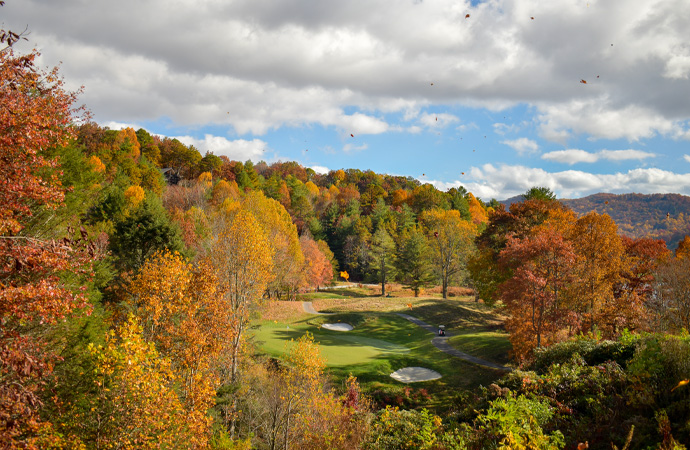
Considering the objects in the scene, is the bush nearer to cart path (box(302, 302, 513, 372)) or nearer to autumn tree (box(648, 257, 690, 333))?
cart path (box(302, 302, 513, 372))

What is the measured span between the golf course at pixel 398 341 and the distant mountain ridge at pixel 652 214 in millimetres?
85965

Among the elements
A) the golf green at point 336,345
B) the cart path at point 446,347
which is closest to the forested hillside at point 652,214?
the cart path at point 446,347

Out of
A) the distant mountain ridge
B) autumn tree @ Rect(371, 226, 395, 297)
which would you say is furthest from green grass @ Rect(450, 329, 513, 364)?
the distant mountain ridge

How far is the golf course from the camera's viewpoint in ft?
78.0

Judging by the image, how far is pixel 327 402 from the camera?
16.6m

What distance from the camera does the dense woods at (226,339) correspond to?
23.9 feet

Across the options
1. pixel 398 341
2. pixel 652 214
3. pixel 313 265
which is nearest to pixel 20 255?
pixel 398 341

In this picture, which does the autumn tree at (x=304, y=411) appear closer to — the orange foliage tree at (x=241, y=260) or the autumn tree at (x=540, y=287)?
the orange foliage tree at (x=241, y=260)

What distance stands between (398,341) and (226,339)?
21894 millimetres

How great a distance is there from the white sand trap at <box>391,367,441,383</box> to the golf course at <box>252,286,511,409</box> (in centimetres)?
7

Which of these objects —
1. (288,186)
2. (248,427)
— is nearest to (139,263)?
(248,427)

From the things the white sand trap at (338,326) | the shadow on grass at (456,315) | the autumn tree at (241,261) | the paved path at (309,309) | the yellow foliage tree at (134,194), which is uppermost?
the yellow foliage tree at (134,194)

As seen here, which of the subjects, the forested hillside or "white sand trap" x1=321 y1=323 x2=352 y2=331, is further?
the forested hillside

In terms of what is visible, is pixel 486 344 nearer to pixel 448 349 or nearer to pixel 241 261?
pixel 448 349
